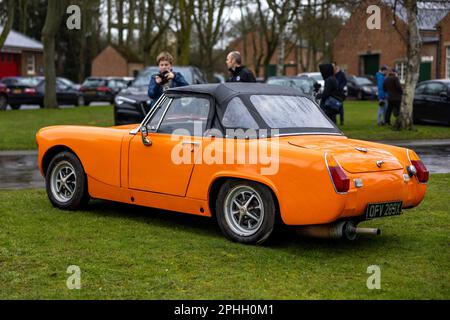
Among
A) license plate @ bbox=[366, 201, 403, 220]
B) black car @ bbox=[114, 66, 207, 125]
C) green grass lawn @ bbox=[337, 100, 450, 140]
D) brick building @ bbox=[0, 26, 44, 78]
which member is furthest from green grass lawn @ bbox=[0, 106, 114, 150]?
brick building @ bbox=[0, 26, 44, 78]

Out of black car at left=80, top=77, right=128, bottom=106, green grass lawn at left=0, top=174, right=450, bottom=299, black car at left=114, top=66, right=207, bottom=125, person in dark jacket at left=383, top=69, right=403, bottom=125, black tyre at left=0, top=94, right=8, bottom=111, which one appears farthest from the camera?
black car at left=80, top=77, right=128, bottom=106

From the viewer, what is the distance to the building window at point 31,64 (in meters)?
60.3

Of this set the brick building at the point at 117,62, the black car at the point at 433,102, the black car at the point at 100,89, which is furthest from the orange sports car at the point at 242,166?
the brick building at the point at 117,62

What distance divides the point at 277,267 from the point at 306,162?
37.3 inches

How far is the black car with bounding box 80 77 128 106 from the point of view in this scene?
44.6m

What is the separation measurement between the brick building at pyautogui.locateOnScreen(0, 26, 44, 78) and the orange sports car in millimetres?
48712

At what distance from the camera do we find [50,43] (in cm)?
3394

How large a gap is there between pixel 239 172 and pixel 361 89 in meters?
40.8

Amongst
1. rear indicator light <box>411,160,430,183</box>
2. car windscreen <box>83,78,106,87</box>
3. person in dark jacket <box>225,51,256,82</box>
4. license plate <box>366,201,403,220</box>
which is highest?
person in dark jacket <box>225,51,256,82</box>

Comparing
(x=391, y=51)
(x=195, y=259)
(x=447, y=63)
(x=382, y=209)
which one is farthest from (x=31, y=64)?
(x=382, y=209)

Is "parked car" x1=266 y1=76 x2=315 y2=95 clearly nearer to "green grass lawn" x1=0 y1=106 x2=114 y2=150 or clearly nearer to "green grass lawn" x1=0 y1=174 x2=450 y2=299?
"green grass lawn" x1=0 y1=106 x2=114 y2=150

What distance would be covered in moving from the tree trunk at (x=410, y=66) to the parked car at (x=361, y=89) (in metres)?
25.6

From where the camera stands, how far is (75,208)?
8844 mm

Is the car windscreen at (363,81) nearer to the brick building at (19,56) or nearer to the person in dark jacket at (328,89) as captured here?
the brick building at (19,56)
